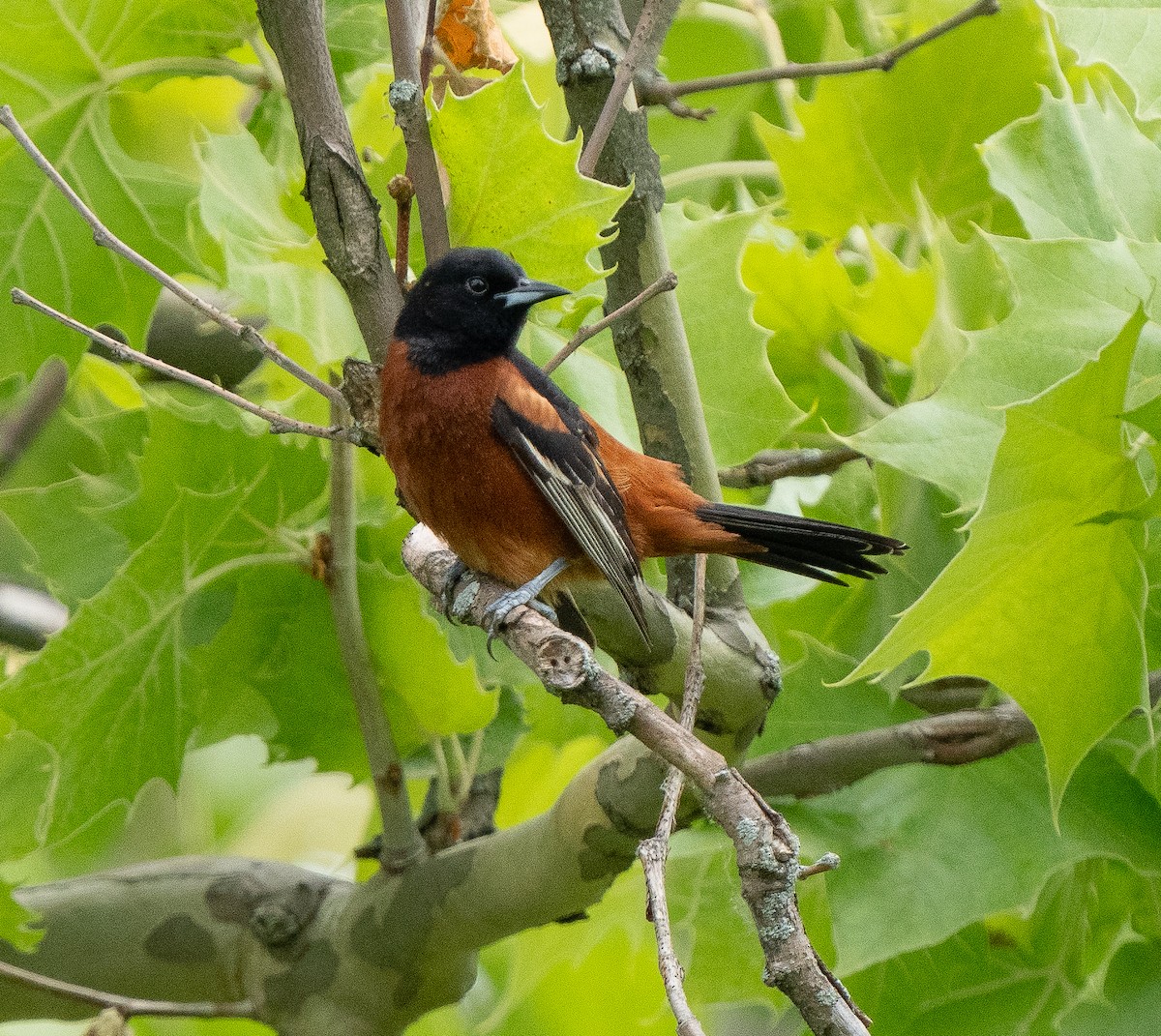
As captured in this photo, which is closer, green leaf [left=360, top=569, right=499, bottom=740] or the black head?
the black head

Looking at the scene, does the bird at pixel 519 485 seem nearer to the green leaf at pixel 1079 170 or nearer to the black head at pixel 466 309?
the black head at pixel 466 309

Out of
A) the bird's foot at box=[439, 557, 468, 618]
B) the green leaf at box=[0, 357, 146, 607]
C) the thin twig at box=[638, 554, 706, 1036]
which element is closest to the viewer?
the thin twig at box=[638, 554, 706, 1036]

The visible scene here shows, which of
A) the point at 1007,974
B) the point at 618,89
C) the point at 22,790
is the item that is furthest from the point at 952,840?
the point at 22,790

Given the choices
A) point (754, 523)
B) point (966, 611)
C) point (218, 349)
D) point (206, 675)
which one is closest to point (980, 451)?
point (966, 611)

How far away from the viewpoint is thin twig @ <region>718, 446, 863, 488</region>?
2678mm

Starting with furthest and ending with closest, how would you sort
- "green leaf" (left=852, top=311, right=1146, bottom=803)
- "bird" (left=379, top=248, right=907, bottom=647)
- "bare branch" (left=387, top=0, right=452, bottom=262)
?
1. "bird" (left=379, top=248, right=907, bottom=647)
2. "bare branch" (left=387, top=0, right=452, bottom=262)
3. "green leaf" (left=852, top=311, right=1146, bottom=803)

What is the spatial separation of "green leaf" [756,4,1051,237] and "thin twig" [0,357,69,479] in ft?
5.77

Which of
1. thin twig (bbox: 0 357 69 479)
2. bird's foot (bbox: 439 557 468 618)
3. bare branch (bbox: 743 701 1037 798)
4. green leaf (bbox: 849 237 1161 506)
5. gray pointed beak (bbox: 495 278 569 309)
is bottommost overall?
bare branch (bbox: 743 701 1037 798)

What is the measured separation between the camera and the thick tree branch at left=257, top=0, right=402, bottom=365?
1.88m

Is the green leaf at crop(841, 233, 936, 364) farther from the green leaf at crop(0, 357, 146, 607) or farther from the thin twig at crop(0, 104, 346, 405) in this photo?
the green leaf at crop(0, 357, 146, 607)

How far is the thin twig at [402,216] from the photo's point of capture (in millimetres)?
1862

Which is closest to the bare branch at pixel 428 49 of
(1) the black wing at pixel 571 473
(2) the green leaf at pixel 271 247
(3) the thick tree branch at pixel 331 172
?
(3) the thick tree branch at pixel 331 172

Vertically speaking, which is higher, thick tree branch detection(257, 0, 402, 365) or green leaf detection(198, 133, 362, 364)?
thick tree branch detection(257, 0, 402, 365)

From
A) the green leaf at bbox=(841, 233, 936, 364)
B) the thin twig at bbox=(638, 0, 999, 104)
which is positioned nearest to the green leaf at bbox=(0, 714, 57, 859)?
the thin twig at bbox=(638, 0, 999, 104)
